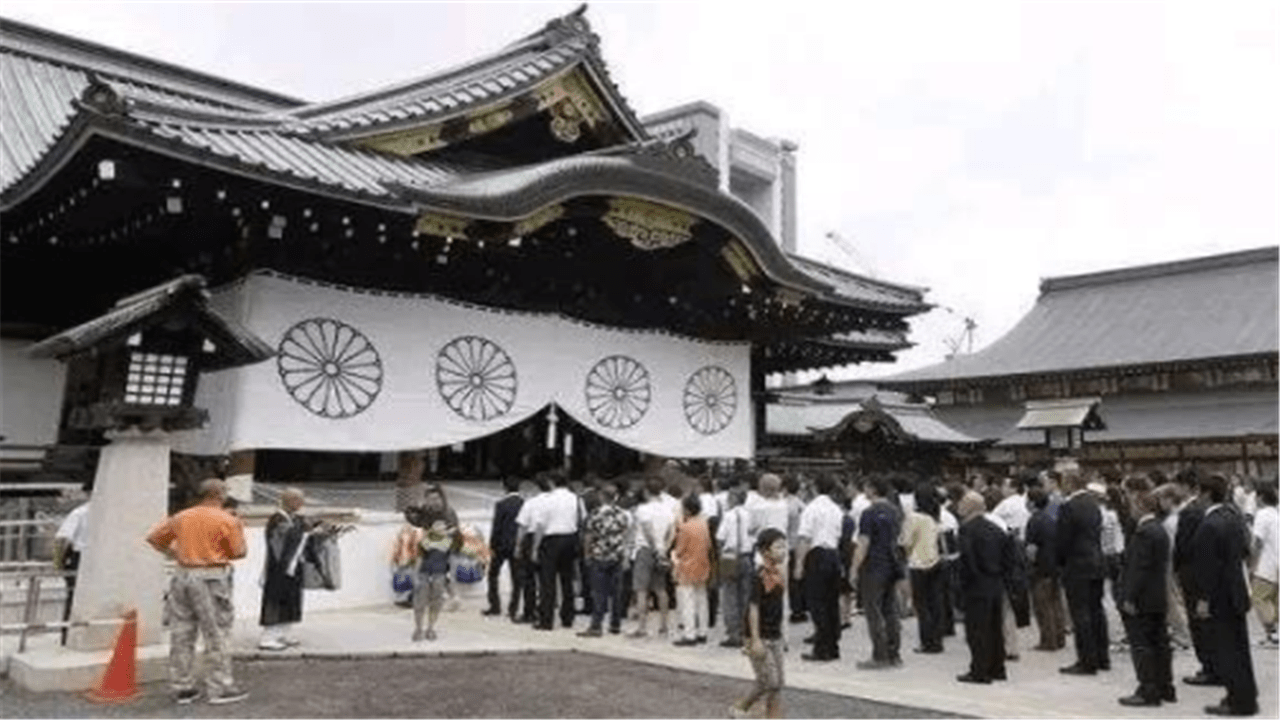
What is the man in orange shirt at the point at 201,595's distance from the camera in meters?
7.95

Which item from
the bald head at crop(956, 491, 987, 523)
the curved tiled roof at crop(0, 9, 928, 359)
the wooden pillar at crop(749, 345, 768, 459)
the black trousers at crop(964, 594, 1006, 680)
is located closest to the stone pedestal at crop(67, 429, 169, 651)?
the curved tiled roof at crop(0, 9, 928, 359)

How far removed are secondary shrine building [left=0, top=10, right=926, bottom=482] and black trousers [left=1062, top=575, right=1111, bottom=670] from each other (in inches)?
322

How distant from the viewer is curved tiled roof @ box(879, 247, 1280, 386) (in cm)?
3067

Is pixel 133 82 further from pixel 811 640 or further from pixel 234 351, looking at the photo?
pixel 811 640

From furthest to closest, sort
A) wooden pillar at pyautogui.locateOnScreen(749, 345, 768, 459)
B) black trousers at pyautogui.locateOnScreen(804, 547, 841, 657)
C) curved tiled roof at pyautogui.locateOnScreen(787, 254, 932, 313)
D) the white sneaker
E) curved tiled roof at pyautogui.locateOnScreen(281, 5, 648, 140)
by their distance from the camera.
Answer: wooden pillar at pyautogui.locateOnScreen(749, 345, 768, 459) → curved tiled roof at pyautogui.locateOnScreen(787, 254, 932, 313) → curved tiled roof at pyautogui.locateOnScreen(281, 5, 648, 140) → black trousers at pyautogui.locateOnScreen(804, 547, 841, 657) → the white sneaker

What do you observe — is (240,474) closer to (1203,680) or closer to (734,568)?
(734,568)

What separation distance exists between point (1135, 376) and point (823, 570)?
2382 cm

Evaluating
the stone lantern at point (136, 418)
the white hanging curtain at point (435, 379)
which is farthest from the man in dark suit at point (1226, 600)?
the white hanging curtain at point (435, 379)

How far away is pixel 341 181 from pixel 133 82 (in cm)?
977

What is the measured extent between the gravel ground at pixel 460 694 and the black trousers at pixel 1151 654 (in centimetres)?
180

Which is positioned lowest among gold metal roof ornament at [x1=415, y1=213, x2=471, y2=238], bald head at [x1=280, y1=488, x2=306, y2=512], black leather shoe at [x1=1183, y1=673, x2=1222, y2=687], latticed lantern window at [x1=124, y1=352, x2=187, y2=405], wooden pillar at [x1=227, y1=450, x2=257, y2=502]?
black leather shoe at [x1=1183, y1=673, x2=1222, y2=687]

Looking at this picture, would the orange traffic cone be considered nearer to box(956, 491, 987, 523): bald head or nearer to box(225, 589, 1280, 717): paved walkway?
box(225, 589, 1280, 717): paved walkway

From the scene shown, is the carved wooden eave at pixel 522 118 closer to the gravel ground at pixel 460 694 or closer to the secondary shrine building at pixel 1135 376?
the gravel ground at pixel 460 694

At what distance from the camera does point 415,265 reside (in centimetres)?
1529
